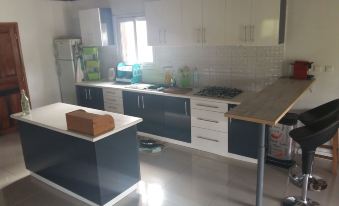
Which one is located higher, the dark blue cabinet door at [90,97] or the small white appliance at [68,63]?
the small white appliance at [68,63]

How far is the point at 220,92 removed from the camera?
12.9 ft

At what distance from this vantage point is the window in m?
4.94

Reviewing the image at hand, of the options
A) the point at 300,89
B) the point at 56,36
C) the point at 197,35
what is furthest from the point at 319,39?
the point at 56,36

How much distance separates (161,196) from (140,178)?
339 millimetres

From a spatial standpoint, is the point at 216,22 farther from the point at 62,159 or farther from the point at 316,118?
the point at 62,159

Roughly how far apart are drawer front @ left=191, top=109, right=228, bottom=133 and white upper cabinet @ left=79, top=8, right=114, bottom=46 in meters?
2.31

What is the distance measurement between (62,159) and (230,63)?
2580mm

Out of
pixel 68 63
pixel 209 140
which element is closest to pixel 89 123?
pixel 209 140

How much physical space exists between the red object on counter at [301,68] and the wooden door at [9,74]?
4624 millimetres

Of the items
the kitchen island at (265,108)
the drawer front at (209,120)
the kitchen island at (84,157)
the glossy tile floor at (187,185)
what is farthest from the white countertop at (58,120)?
the drawer front at (209,120)

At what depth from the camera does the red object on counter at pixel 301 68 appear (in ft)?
11.3

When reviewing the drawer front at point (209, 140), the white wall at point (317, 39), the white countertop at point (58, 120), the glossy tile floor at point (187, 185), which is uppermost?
the white wall at point (317, 39)

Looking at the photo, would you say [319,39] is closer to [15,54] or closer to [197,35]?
[197,35]

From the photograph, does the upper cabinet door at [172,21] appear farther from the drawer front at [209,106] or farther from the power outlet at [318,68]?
the power outlet at [318,68]
